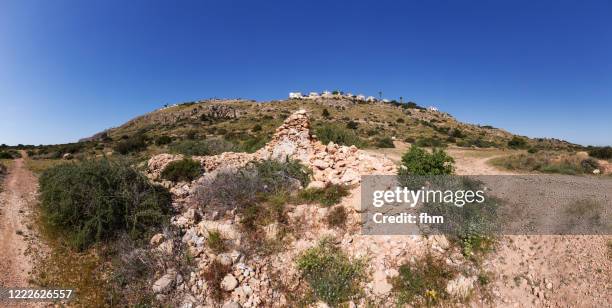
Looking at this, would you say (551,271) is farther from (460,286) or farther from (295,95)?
(295,95)

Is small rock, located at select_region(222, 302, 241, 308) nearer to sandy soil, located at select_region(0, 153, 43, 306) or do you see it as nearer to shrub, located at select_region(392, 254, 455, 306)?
shrub, located at select_region(392, 254, 455, 306)

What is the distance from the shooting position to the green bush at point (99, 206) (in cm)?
821

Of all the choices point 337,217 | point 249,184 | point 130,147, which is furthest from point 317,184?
point 130,147

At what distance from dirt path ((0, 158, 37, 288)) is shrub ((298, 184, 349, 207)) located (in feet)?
23.2

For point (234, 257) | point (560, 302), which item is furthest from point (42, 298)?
point (560, 302)

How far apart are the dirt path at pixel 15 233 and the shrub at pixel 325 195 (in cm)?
706

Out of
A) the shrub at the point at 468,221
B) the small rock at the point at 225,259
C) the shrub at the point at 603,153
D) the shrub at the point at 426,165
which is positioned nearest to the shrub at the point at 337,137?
the shrub at the point at 426,165

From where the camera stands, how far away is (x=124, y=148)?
30.1 m

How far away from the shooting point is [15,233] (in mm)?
8688

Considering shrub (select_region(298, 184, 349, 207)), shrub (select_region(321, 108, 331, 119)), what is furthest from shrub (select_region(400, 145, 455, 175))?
shrub (select_region(321, 108, 331, 119))

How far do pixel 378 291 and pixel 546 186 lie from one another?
8.66 m

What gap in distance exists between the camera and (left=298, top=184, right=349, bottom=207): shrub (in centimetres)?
927

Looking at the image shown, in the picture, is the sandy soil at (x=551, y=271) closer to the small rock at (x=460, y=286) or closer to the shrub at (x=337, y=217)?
the small rock at (x=460, y=286)

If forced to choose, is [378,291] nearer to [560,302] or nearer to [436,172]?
[560,302]
